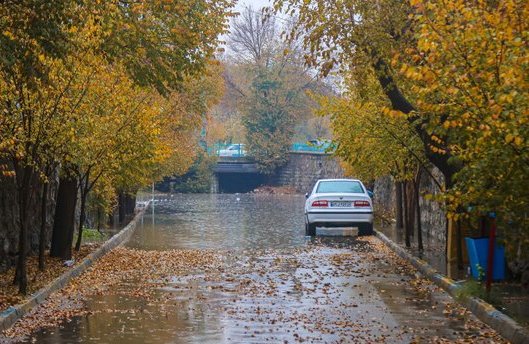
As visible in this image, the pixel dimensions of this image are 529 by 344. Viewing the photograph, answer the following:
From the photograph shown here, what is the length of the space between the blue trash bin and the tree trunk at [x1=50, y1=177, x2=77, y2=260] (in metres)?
8.07

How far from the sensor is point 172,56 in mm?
15688

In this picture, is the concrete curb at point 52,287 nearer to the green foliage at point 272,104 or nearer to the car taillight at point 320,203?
the car taillight at point 320,203

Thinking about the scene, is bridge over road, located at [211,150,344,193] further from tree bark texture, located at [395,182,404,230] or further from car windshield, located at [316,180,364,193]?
car windshield, located at [316,180,364,193]

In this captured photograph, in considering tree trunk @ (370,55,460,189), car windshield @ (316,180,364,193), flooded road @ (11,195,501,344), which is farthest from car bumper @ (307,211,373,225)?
tree trunk @ (370,55,460,189)

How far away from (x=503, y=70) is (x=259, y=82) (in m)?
69.9

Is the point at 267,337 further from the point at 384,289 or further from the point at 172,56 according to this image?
the point at 172,56

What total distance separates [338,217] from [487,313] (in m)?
15.7

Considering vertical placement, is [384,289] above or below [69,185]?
below

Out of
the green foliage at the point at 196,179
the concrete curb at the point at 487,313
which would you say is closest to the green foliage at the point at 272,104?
the green foliage at the point at 196,179

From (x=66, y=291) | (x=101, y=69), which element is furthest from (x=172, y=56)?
(x=66, y=291)

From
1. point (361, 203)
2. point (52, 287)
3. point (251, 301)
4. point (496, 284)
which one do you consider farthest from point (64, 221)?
point (361, 203)

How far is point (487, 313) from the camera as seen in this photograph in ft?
37.1

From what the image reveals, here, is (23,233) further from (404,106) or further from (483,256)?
(404,106)

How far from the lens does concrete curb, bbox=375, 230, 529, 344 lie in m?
9.95
